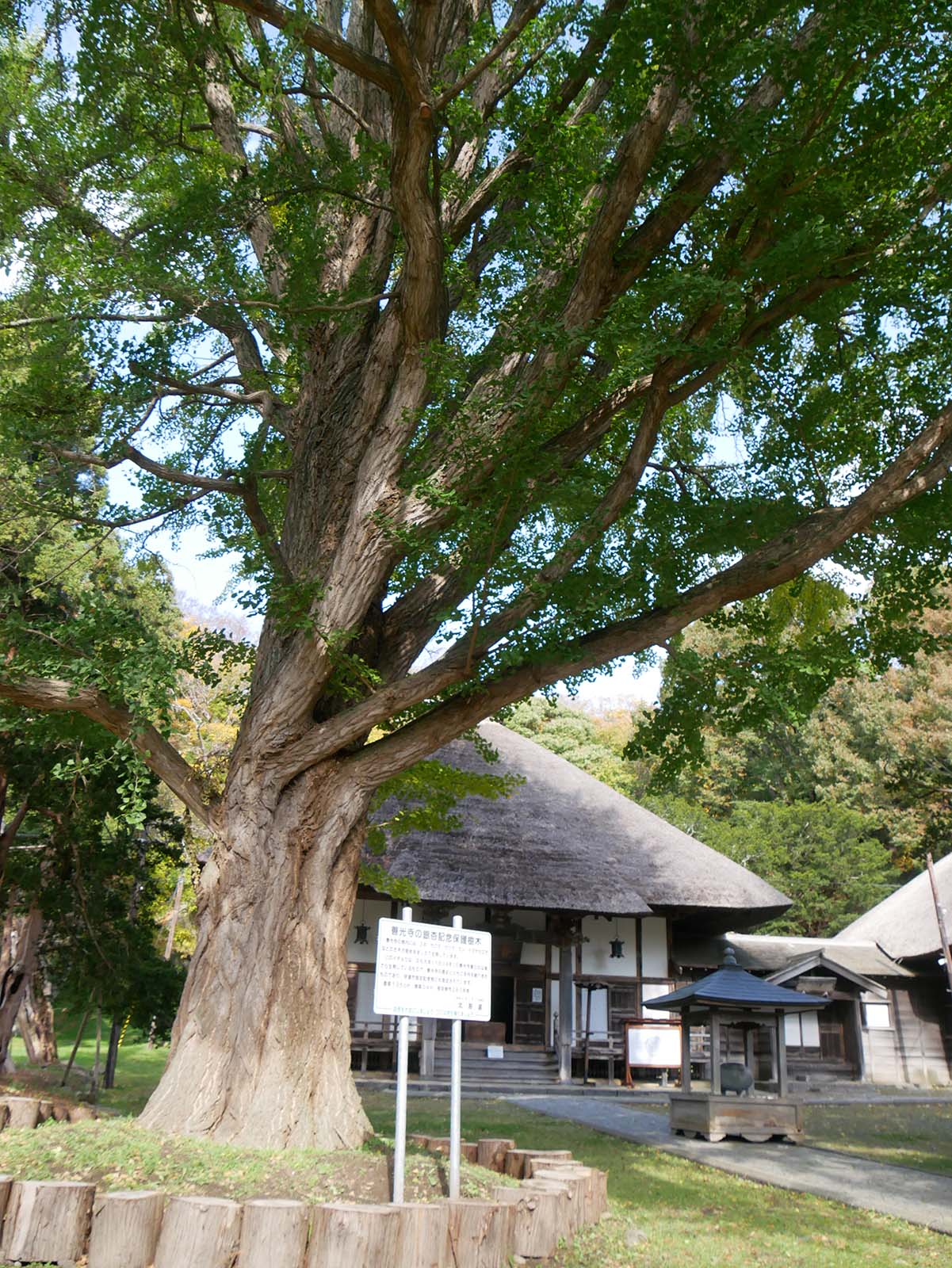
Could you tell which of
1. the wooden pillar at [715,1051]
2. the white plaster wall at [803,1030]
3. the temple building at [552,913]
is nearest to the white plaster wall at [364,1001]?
the temple building at [552,913]

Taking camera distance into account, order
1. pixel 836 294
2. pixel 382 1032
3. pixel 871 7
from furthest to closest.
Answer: pixel 382 1032 → pixel 836 294 → pixel 871 7

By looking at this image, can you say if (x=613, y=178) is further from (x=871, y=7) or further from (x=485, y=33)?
(x=871, y=7)

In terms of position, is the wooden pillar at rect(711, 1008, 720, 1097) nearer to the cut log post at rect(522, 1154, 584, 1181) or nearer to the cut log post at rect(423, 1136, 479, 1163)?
the cut log post at rect(423, 1136, 479, 1163)

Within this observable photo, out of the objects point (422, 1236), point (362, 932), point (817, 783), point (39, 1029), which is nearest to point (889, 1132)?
point (362, 932)

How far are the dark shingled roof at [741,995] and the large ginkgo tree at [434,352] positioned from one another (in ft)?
21.4

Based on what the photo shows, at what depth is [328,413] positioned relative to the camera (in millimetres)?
8984

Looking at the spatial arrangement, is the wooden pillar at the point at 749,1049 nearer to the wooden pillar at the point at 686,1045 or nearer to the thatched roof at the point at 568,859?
the wooden pillar at the point at 686,1045

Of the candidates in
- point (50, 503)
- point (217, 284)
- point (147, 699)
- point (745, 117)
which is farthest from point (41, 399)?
point (745, 117)

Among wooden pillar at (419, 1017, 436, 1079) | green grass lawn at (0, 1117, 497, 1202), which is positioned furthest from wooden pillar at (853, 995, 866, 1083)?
green grass lawn at (0, 1117, 497, 1202)

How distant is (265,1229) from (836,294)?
25.6 feet

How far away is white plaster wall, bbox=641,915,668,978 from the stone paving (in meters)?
6.44

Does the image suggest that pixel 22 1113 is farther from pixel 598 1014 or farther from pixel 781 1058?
pixel 598 1014

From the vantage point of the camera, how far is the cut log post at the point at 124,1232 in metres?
4.83

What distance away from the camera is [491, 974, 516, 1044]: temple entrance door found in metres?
20.7
